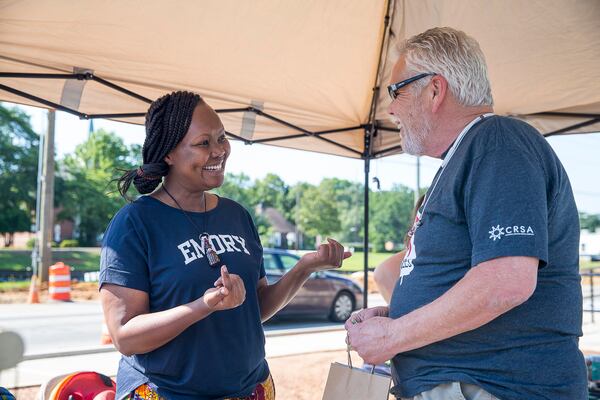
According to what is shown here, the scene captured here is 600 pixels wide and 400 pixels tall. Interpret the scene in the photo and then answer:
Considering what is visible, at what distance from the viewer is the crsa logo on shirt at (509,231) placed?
1341 millimetres

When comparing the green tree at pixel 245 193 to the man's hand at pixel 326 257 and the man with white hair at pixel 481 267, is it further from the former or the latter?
the man with white hair at pixel 481 267

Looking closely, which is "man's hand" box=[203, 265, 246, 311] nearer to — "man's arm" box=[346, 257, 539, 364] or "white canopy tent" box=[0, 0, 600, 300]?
"man's arm" box=[346, 257, 539, 364]

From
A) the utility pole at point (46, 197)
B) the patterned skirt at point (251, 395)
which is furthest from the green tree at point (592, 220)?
the patterned skirt at point (251, 395)

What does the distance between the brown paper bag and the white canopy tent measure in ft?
6.80

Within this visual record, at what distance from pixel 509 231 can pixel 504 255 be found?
56 mm

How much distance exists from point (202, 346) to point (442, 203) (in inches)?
38.1

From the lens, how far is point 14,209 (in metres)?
32.5

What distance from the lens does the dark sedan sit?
11.8m

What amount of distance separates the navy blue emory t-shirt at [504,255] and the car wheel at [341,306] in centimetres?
1136

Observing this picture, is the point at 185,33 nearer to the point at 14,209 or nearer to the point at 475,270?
the point at 475,270

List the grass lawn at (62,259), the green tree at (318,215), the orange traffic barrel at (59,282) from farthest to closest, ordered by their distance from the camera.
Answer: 1. the green tree at (318,215)
2. the grass lawn at (62,259)
3. the orange traffic barrel at (59,282)

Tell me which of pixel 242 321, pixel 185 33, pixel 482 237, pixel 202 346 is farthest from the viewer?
pixel 185 33

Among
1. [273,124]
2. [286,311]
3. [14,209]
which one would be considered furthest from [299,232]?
[273,124]

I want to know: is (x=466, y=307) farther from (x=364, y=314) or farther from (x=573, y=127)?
(x=573, y=127)
